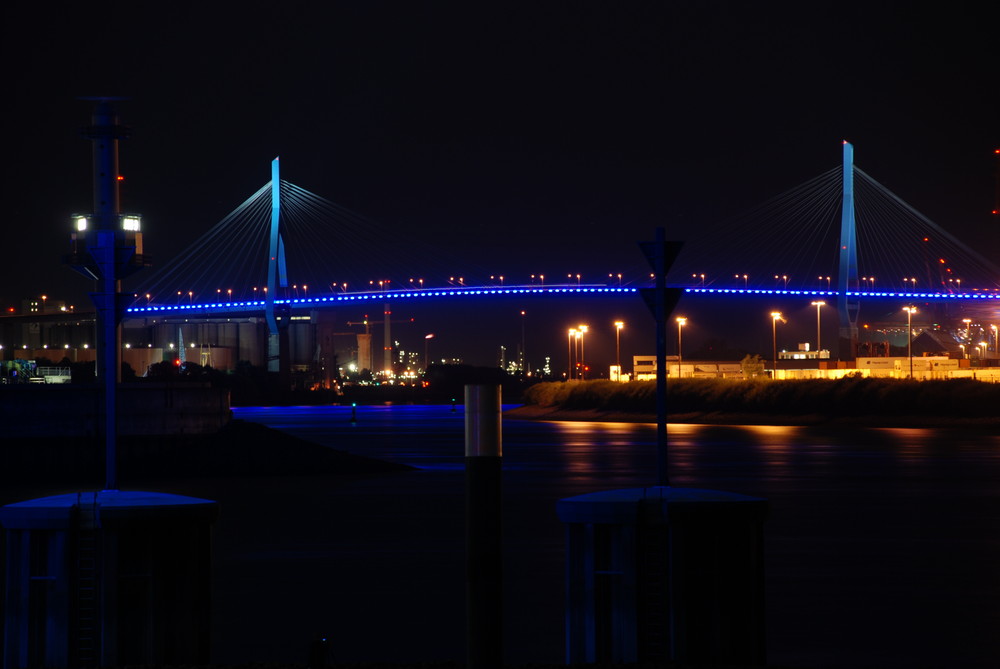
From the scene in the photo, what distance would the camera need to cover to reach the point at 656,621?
Result: 5.95 m

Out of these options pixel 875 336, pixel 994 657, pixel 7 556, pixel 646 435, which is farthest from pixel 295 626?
pixel 875 336

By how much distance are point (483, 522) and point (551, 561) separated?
7.34m

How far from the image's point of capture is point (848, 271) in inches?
2766

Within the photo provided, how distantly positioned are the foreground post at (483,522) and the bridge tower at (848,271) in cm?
6632

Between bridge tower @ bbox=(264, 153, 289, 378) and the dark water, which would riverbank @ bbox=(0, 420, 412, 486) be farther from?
bridge tower @ bbox=(264, 153, 289, 378)

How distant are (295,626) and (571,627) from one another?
10.6 feet

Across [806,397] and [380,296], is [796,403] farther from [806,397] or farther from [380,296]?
[380,296]

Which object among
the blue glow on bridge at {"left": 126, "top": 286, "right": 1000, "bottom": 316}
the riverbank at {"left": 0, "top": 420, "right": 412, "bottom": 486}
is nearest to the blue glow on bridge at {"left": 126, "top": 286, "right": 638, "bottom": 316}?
the blue glow on bridge at {"left": 126, "top": 286, "right": 1000, "bottom": 316}

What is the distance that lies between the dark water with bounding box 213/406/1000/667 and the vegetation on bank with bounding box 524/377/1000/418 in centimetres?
2286

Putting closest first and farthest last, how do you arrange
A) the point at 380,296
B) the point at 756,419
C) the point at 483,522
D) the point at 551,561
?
the point at 483,522 < the point at 551,561 < the point at 756,419 < the point at 380,296

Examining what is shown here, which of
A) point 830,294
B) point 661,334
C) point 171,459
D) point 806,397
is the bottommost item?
point 171,459

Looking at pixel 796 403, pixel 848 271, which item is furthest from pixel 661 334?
pixel 848 271

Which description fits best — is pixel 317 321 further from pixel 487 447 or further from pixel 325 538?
pixel 487 447

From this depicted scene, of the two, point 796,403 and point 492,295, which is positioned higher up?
point 492,295
